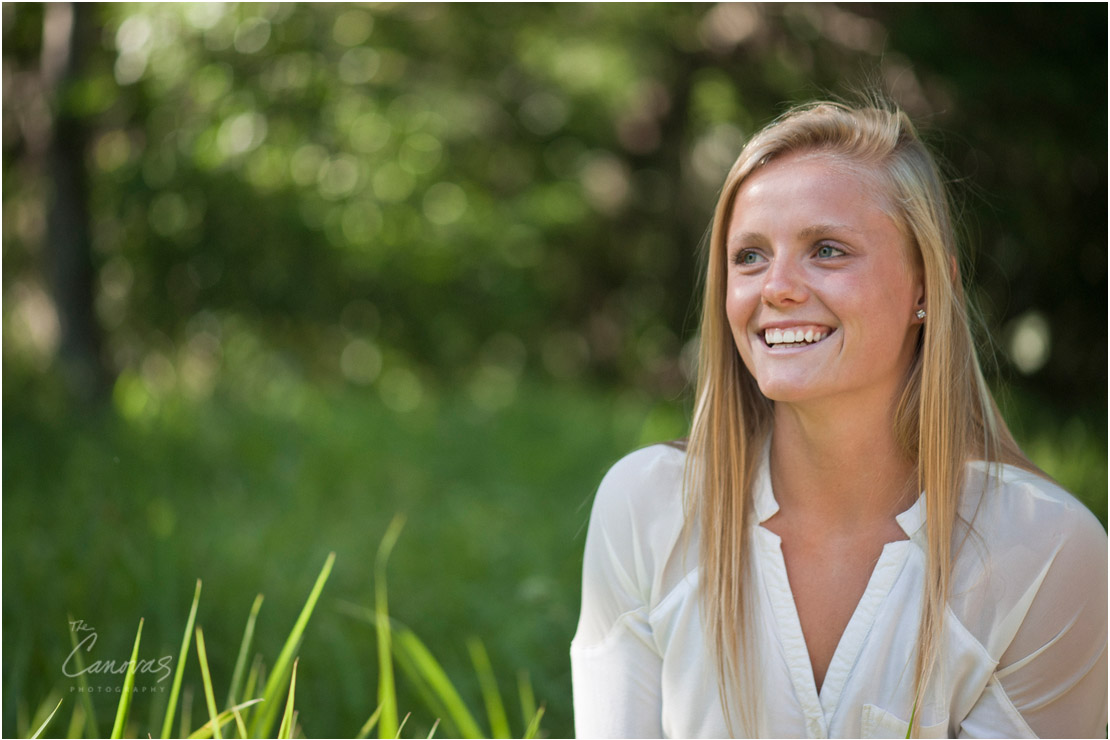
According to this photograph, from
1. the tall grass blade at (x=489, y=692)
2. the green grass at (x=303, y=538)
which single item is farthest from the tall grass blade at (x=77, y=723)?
the tall grass blade at (x=489, y=692)

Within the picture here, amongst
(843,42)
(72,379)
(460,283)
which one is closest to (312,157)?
(460,283)

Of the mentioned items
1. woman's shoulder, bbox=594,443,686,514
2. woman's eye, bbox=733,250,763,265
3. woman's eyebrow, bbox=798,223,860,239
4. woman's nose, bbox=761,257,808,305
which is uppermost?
woman's eyebrow, bbox=798,223,860,239

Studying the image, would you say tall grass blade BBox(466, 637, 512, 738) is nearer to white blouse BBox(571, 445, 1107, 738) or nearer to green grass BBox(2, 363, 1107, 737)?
green grass BBox(2, 363, 1107, 737)

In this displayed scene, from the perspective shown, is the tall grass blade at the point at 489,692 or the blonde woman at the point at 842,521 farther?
the tall grass blade at the point at 489,692

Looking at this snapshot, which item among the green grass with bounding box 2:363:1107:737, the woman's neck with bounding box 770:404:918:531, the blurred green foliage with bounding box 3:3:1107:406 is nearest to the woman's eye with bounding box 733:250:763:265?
the woman's neck with bounding box 770:404:918:531

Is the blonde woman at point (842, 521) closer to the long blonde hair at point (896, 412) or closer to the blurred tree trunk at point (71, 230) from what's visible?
the long blonde hair at point (896, 412)

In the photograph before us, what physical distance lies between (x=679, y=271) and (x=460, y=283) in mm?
2440

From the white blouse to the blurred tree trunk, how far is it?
4.58 meters

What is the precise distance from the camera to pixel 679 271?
29.8 feet

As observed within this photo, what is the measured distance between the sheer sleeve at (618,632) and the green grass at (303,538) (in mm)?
273

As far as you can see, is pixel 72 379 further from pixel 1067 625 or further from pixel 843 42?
pixel 843 42

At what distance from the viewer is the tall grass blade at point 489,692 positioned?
187cm

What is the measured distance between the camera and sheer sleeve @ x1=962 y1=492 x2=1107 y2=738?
4.81 feet

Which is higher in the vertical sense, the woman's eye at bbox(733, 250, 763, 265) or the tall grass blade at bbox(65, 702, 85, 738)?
the woman's eye at bbox(733, 250, 763, 265)
